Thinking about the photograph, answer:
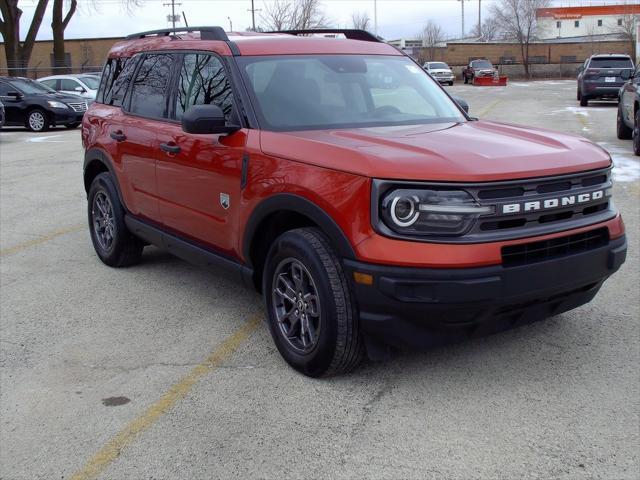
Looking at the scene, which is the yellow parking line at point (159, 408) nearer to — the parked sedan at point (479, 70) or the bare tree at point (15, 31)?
the bare tree at point (15, 31)

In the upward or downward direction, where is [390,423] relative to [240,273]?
downward

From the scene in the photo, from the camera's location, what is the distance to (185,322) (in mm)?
4949

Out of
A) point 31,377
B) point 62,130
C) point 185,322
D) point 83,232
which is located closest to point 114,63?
point 83,232

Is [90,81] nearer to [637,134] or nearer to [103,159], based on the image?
[637,134]

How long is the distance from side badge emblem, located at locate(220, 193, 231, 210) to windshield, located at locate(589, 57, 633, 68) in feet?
68.8

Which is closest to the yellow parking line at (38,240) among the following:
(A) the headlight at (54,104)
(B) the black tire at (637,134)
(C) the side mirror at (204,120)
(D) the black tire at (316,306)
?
(C) the side mirror at (204,120)

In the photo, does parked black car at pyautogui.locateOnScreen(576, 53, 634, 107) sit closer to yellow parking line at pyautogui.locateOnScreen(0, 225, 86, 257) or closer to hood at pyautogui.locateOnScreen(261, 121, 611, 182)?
yellow parking line at pyautogui.locateOnScreen(0, 225, 86, 257)

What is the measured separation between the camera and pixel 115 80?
Answer: 6.24 metres

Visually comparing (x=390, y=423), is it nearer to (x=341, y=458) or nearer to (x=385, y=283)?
(x=341, y=458)

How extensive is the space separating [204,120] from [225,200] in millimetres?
535

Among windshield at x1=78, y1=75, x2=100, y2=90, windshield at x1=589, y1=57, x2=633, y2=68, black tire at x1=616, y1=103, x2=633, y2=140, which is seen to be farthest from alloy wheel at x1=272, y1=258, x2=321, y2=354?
windshield at x1=78, y1=75, x2=100, y2=90

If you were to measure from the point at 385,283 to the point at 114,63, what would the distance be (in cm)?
407

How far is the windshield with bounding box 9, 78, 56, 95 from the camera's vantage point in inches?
804

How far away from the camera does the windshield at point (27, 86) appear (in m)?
20.4
